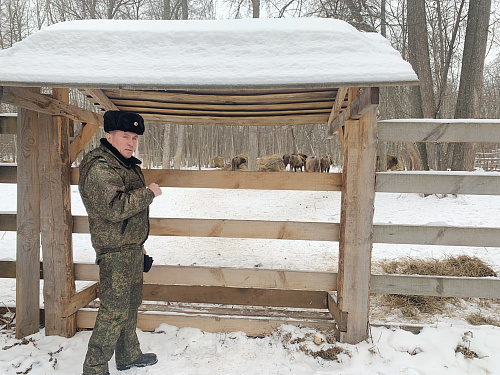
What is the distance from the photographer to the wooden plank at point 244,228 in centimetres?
309

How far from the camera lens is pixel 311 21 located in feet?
8.61

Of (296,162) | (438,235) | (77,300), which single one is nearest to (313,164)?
(296,162)

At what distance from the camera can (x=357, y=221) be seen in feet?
9.45

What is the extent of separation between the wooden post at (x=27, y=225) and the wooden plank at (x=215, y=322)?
1.52 ft

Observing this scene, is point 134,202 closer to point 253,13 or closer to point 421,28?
point 421,28

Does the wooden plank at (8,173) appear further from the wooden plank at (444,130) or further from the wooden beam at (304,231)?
the wooden plank at (444,130)

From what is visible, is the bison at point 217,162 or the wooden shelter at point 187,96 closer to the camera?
the wooden shelter at point 187,96

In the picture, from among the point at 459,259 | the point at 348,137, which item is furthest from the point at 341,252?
the point at 459,259

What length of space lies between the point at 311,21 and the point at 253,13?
1400cm

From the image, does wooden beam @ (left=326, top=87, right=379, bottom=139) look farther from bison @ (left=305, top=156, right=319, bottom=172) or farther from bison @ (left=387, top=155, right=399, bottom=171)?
bison @ (left=387, top=155, right=399, bottom=171)

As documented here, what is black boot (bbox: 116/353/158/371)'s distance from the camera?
2611mm

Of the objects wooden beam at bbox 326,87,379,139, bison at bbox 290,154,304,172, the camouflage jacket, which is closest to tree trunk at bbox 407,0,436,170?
bison at bbox 290,154,304,172

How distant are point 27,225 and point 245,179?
82.2 inches

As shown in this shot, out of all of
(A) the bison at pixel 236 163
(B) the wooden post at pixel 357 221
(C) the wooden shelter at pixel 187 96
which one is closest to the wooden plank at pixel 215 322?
(C) the wooden shelter at pixel 187 96
